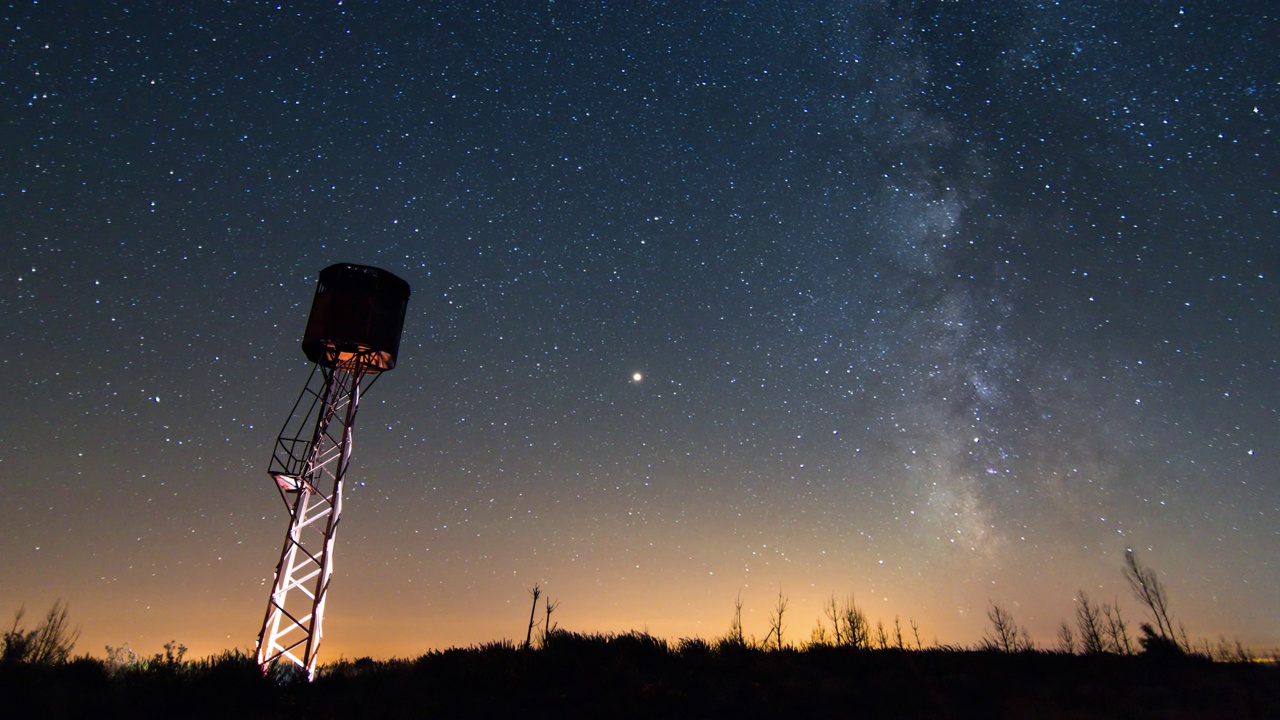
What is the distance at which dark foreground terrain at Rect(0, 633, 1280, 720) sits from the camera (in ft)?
28.3

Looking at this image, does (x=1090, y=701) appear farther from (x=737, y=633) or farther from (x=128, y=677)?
(x=128, y=677)

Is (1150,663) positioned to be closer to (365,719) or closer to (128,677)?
(365,719)

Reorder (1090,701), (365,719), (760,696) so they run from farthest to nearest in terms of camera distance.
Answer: (1090,701) → (760,696) → (365,719)

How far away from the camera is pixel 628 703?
9062 millimetres

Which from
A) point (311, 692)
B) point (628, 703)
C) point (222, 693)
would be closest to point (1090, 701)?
point (628, 703)

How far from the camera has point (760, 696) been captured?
9602mm

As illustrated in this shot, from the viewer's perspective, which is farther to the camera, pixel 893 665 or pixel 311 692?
pixel 893 665

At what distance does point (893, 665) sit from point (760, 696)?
398 centimetres

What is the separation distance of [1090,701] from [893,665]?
10.4 ft

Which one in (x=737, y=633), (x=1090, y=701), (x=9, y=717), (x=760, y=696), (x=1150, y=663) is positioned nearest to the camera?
(x=9, y=717)

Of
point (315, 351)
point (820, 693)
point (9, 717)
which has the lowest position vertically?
point (9, 717)

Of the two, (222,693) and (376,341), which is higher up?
(376,341)

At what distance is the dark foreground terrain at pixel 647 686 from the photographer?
28.3 feet

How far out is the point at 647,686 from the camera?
941 cm
